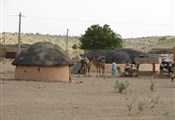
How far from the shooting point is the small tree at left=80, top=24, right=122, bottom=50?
242 ft

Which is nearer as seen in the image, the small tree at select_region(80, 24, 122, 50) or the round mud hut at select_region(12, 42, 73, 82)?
the round mud hut at select_region(12, 42, 73, 82)

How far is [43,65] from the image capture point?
26109mm

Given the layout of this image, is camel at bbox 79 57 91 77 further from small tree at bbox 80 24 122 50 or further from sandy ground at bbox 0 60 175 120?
small tree at bbox 80 24 122 50

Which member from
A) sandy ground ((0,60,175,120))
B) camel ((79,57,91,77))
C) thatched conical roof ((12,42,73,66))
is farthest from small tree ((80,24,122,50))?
sandy ground ((0,60,175,120))

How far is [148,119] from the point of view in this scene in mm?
11672

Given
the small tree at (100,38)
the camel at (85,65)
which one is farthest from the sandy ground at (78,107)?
the small tree at (100,38)

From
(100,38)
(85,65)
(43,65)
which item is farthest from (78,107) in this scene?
(100,38)

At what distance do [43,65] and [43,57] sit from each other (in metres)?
0.61

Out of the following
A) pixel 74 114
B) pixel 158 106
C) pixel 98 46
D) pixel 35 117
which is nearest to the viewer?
pixel 35 117

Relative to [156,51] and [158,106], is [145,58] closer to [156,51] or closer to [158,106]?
[156,51]

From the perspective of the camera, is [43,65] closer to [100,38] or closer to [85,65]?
[85,65]

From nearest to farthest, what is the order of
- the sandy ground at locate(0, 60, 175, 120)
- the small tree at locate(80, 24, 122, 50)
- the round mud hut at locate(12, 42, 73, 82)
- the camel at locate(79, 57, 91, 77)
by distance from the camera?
1. the sandy ground at locate(0, 60, 175, 120)
2. the round mud hut at locate(12, 42, 73, 82)
3. the camel at locate(79, 57, 91, 77)
4. the small tree at locate(80, 24, 122, 50)

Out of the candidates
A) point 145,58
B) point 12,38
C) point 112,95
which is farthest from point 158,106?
point 12,38

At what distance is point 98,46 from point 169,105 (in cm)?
6086
